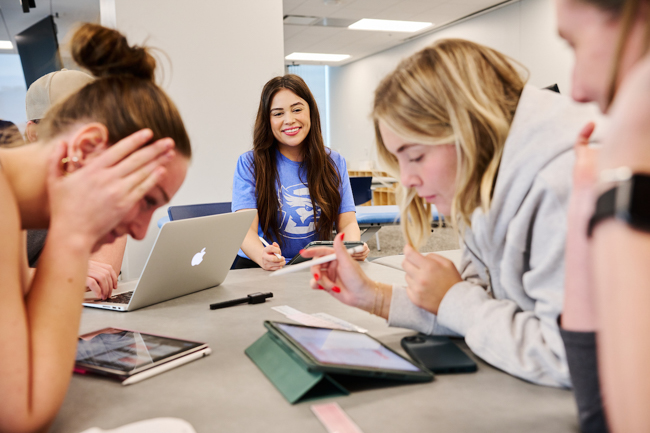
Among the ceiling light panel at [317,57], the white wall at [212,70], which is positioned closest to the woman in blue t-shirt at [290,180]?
the white wall at [212,70]

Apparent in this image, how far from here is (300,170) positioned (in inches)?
89.0

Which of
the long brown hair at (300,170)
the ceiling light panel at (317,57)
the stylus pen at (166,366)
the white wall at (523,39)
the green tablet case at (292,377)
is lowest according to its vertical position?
the stylus pen at (166,366)

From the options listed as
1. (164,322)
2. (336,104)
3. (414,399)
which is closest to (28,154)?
(164,322)

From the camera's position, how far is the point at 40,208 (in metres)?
0.77

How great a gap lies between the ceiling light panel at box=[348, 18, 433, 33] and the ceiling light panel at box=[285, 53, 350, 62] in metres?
1.99

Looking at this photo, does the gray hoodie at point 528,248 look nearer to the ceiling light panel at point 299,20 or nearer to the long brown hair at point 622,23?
the long brown hair at point 622,23

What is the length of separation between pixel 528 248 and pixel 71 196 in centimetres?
74

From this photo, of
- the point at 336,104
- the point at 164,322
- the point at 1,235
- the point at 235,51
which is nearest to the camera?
the point at 1,235

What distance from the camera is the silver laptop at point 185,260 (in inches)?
46.6

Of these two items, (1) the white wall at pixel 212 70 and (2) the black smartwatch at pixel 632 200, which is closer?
(2) the black smartwatch at pixel 632 200

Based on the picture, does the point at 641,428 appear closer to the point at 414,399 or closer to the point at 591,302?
the point at 591,302

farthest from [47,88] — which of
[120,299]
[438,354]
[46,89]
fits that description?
[438,354]

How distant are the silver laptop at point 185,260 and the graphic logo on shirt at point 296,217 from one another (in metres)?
0.71

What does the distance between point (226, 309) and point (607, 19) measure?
3.32 feet
